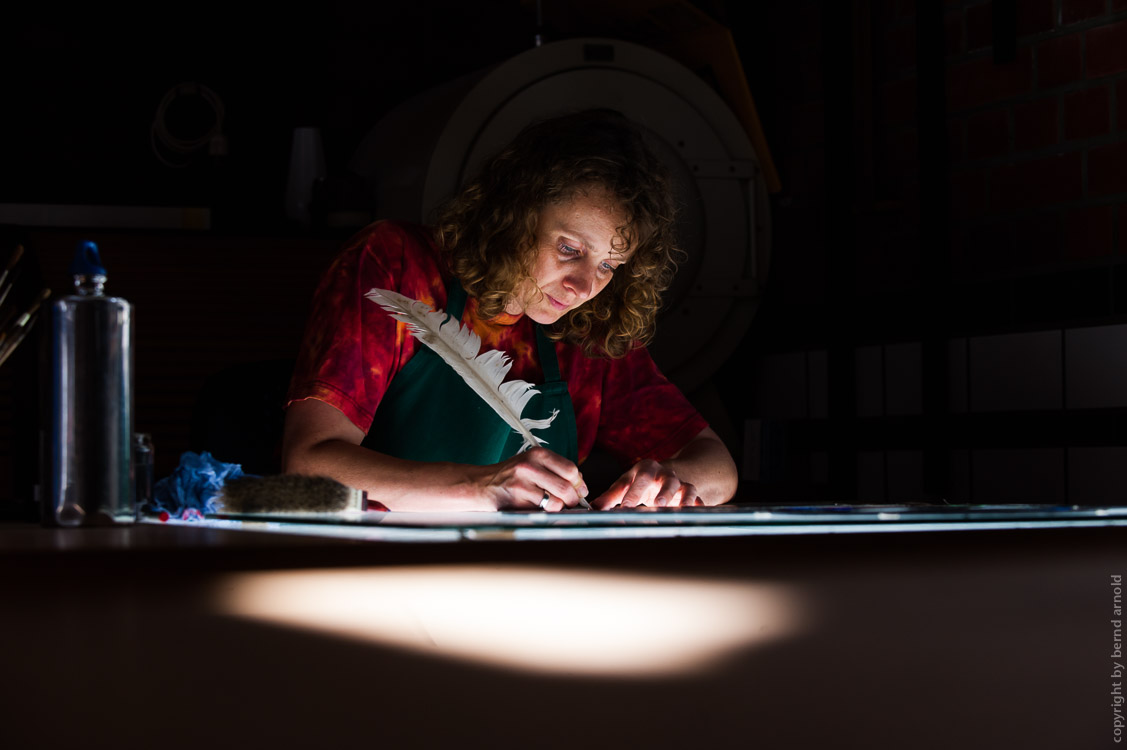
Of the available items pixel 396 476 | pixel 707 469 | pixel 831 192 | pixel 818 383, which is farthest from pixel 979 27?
pixel 396 476

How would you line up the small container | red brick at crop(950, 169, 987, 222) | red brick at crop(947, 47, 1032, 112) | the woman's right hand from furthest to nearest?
red brick at crop(950, 169, 987, 222) < red brick at crop(947, 47, 1032, 112) < the woman's right hand < the small container

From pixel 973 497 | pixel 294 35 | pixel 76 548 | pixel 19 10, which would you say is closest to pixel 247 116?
pixel 294 35

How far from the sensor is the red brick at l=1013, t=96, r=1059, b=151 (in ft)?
8.29

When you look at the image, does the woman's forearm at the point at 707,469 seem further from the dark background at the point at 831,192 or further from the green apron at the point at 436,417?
the dark background at the point at 831,192

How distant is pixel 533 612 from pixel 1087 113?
214cm

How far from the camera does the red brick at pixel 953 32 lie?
2.74 metres

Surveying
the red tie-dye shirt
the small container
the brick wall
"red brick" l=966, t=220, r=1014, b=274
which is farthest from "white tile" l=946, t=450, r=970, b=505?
the small container

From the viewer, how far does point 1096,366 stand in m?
2.40

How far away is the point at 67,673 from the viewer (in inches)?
24.3

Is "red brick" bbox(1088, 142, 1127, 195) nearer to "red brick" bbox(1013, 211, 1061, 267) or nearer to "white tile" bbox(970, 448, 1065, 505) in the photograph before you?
"red brick" bbox(1013, 211, 1061, 267)

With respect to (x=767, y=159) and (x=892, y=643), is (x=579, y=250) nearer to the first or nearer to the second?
(x=892, y=643)

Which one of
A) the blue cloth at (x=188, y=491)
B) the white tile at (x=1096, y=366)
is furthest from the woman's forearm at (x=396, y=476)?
the white tile at (x=1096, y=366)

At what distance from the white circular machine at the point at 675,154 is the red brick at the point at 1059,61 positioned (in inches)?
31.9

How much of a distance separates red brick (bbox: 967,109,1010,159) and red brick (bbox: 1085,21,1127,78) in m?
0.23
